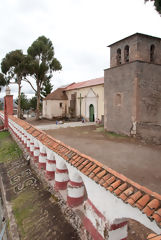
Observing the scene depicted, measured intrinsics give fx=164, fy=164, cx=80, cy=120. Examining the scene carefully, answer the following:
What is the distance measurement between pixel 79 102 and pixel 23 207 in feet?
60.2

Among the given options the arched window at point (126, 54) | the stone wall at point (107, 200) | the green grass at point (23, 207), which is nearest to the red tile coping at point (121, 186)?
the stone wall at point (107, 200)

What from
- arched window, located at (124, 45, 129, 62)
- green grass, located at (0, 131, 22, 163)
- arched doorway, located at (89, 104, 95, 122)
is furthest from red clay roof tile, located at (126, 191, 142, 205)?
arched doorway, located at (89, 104, 95, 122)

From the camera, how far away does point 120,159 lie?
6.02 metres

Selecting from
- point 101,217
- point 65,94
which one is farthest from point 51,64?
point 101,217

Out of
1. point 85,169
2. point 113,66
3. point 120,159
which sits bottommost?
point 120,159

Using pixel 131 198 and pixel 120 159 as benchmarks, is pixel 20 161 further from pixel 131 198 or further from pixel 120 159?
pixel 131 198

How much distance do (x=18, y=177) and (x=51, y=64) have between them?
18412 millimetres

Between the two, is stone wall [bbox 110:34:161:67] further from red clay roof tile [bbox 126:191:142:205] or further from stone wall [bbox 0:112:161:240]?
red clay roof tile [bbox 126:191:142:205]

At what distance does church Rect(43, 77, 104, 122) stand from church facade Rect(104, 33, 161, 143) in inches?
224

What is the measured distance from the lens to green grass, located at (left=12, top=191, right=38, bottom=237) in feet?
17.5

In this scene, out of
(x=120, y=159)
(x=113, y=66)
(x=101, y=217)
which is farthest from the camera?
(x=113, y=66)

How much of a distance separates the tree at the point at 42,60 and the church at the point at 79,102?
338 cm

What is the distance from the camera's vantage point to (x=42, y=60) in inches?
901

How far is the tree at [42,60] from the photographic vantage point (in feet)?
72.3
